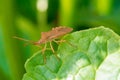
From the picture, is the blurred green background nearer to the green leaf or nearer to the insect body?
the insect body

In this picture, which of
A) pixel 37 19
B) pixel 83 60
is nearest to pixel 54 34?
pixel 83 60

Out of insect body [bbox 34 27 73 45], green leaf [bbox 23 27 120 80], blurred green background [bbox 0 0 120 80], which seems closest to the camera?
green leaf [bbox 23 27 120 80]

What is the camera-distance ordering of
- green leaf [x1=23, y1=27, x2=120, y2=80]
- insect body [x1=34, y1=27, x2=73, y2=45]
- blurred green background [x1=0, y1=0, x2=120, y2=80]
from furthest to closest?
blurred green background [x1=0, y1=0, x2=120, y2=80] → insect body [x1=34, y1=27, x2=73, y2=45] → green leaf [x1=23, y1=27, x2=120, y2=80]

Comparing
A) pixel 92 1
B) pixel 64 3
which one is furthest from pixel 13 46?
pixel 92 1

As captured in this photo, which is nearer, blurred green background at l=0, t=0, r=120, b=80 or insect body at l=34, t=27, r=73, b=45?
insect body at l=34, t=27, r=73, b=45

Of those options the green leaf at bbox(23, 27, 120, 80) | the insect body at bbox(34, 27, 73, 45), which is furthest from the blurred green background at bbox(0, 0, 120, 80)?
the green leaf at bbox(23, 27, 120, 80)

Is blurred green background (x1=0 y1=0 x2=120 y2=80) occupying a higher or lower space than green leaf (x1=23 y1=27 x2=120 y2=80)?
lower

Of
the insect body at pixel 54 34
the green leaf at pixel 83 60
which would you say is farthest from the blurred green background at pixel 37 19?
the green leaf at pixel 83 60
